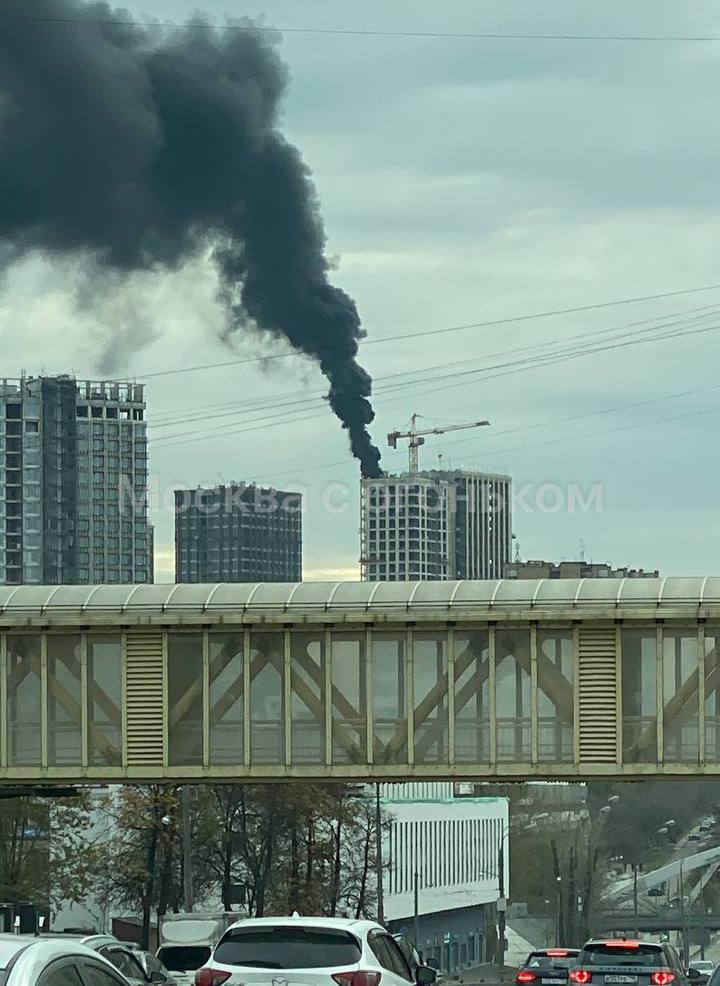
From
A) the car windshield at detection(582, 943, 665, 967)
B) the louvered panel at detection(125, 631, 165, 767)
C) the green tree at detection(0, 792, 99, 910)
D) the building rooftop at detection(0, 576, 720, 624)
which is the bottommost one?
the green tree at detection(0, 792, 99, 910)

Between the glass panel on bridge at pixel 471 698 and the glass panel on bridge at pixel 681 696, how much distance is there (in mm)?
3269

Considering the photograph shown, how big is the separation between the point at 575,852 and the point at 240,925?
331ft

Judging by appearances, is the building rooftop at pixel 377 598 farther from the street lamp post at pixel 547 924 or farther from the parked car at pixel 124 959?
the street lamp post at pixel 547 924

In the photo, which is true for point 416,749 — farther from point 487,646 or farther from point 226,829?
point 226,829

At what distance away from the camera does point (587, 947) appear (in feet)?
91.5

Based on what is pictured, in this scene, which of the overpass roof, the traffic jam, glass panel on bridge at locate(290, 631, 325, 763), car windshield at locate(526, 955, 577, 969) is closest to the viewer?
the traffic jam

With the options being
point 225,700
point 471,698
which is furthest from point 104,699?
point 471,698

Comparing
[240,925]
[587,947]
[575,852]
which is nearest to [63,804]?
[587,947]

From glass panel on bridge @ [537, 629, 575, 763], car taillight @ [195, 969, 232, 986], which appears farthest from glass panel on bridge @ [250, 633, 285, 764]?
car taillight @ [195, 969, 232, 986]

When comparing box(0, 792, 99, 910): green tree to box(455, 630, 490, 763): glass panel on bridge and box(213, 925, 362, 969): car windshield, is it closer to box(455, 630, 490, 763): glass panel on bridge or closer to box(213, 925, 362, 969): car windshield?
box(455, 630, 490, 763): glass panel on bridge

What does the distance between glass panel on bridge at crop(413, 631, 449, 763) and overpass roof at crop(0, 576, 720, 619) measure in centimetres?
65

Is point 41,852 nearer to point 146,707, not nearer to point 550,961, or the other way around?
point 550,961

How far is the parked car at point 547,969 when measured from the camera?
41500mm

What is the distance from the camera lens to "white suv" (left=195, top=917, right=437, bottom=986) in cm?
1827
